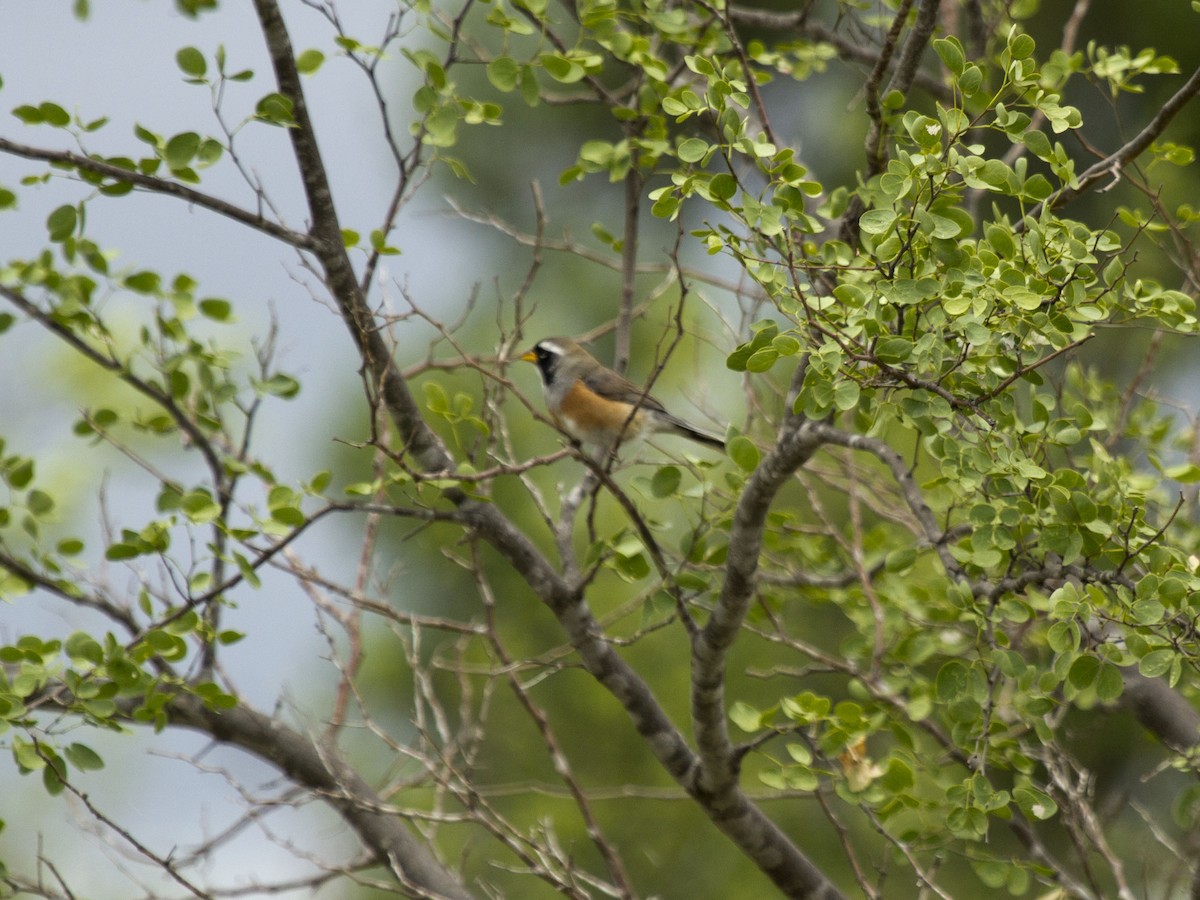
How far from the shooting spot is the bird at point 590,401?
5377mm

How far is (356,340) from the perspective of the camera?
345 cm

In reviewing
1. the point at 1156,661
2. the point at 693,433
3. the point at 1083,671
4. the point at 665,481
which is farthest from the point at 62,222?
the point at 1156,661

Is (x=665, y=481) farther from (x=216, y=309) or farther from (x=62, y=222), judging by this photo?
(x=62, y=222)

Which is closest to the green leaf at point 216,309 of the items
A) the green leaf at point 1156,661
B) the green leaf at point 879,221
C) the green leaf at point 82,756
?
the green leaf at point 82,756

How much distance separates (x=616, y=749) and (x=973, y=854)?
264 inches

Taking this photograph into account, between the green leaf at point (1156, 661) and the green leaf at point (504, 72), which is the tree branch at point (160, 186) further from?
the green leaf at point (1156, 661)

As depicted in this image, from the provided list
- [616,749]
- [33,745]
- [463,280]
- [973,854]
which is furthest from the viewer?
[463,280]

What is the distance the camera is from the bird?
212 inches

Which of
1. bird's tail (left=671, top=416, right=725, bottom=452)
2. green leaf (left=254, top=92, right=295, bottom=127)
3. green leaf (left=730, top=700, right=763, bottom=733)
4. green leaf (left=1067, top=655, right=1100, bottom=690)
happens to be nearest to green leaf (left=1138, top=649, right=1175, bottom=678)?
green leaf (left=1067, top=655, right=1100, bottom=690)

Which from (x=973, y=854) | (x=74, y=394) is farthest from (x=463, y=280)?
(x=973, y=854)

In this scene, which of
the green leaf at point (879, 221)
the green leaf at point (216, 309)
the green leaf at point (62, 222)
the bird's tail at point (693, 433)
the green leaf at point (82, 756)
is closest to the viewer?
the green leaf at point (879, 221)

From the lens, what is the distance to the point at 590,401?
571 centimetres

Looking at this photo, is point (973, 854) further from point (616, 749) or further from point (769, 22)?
point (616, 749)

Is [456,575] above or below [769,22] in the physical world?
above
